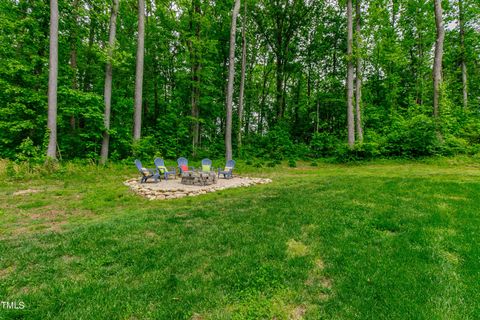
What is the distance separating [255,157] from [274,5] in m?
13.1

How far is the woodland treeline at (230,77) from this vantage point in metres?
9.25

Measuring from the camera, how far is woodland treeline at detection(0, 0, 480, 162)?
925 centimetres

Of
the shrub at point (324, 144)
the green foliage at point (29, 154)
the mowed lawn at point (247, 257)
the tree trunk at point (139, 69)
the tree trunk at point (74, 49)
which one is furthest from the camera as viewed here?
the shrub at point (324, 144)

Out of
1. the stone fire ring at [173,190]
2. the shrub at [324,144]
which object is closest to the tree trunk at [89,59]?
the stone fire ring at [173,190]

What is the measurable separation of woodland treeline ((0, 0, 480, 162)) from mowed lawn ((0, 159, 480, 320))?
20.4 feet

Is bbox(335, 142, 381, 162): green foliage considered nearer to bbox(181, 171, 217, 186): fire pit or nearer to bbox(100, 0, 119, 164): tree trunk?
bbox(181, 171, 217, 186): fire pit

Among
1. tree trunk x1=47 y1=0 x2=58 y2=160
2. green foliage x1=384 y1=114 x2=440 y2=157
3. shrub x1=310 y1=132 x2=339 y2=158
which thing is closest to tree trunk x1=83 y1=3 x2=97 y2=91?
tree trunk x1=47 y1=0 x2=58 y2=160

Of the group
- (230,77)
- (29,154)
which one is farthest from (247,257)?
(230,77)

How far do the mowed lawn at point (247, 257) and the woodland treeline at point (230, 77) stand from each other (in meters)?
6.22

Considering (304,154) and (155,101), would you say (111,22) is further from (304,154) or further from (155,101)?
(304,154)

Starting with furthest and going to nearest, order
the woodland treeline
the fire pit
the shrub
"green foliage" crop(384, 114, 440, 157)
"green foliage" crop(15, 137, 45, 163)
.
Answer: the shrub < "green foliage" crop(384, 114, 440, 157) < the woodland treeline < "green foliage" crop(15, 137, 45, 163) < the fire pit

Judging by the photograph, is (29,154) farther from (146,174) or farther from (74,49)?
(74,49)

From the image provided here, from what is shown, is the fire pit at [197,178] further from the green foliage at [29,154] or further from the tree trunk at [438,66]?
the tree trunk at [438,66]

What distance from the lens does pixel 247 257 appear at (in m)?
2.78
